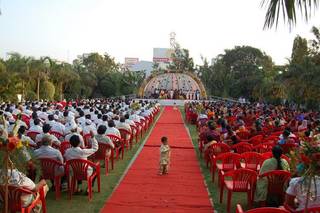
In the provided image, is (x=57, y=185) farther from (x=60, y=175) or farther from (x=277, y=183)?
(x=277, y=183)

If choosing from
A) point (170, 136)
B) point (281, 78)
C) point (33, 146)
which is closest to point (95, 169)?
point (33, 146)

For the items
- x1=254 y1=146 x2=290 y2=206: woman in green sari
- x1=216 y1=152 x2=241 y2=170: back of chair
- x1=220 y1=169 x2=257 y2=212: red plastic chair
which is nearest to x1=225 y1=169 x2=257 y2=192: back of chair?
x1=220 y1=169 x2=257 y2=212: red plastic chair

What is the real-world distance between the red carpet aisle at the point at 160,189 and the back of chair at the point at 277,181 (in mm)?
1263

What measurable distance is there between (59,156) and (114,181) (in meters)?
1.96

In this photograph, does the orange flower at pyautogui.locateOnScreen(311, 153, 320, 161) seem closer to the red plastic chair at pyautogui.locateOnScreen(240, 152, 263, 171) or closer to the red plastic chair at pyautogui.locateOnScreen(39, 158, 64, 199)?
the red plastic chair at pyautogui.locateOnScreen(240, 152, 263, 171)

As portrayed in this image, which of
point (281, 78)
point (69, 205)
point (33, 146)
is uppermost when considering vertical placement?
point (281, 78)

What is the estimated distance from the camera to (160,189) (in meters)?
9.60

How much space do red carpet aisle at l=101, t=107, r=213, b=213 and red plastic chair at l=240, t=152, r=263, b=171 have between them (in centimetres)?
103

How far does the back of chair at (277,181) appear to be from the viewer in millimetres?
7363

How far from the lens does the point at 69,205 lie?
831 cm

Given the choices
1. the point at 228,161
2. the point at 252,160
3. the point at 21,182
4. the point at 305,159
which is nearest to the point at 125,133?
the point at 228,161

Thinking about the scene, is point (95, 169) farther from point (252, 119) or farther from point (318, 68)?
point (318, 68)

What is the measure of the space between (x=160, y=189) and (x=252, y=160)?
207cm

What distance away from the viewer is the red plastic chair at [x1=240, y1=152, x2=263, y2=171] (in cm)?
964
